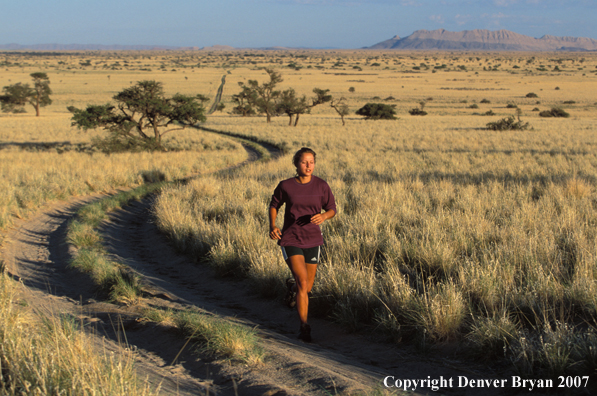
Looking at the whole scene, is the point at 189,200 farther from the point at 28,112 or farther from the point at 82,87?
the point at 82,87

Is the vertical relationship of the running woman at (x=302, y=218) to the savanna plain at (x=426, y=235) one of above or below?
above

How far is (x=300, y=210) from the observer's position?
15.2 feet

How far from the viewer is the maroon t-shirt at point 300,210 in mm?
4602

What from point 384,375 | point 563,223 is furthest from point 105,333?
point 563,223

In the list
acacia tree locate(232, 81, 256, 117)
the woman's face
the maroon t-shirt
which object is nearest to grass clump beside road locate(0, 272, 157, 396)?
the maroon t-shirt

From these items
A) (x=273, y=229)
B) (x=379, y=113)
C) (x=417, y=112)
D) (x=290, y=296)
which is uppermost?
(x=273, y=229)

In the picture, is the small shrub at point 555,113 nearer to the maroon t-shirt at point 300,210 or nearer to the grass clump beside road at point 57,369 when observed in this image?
the maroon t-shirt at point 300,210

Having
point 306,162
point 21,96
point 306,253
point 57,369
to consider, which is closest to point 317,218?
point 306,253

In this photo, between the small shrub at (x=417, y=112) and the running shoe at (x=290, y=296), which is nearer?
the running shoe at (x=290, y=296)

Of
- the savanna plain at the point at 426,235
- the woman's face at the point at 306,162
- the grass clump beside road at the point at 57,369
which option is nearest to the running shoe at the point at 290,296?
the savanna plain at the point at 426,235

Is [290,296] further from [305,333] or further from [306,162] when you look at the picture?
[306,162]

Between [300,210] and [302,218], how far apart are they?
8 centimetres

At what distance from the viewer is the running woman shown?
15.0ft

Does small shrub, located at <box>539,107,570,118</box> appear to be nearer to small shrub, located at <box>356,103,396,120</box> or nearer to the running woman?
small shrub, located at <box>356,103,396,120</box>
